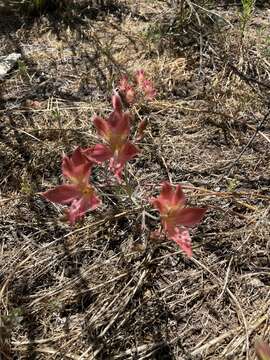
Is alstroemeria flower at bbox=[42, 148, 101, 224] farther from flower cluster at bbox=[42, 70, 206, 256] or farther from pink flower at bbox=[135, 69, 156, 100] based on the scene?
pink flower at bbox=[135, 69, 156, 100]

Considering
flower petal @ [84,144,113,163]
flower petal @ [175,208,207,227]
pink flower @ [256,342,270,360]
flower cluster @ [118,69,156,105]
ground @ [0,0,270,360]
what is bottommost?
ground @ [0,0,270,360]

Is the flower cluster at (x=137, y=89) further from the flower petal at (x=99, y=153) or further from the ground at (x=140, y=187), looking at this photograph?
the flower petal at (x=99, y=153)

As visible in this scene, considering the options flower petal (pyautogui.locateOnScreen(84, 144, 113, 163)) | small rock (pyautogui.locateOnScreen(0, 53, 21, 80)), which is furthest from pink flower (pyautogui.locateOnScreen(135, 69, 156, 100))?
flower petal (pyautogui.locateOnScreen(84, 144, 113, 163))

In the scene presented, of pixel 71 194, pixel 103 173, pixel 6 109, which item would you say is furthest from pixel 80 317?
pixel 6 109

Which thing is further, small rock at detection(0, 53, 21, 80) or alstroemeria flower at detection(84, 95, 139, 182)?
small rock at detection(0, 53, 21, 80)

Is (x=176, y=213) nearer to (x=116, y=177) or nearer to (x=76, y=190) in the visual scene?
(x=116, y=177)

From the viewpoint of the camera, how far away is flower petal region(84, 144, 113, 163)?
1.53m

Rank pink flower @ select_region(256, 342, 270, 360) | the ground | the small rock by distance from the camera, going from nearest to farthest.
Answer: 1. pink flower @ select_region(256, 342, 270, 360)
2. the ground
3. the small rock

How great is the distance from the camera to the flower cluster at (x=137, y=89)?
2299 millimetres

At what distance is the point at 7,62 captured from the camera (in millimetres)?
2619

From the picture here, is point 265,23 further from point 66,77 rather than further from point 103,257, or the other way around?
point 103,257

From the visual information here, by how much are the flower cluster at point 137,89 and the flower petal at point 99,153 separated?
0.79 meters

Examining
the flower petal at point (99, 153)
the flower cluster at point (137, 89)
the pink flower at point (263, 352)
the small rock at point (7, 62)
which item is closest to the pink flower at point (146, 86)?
the flower cluster at point (137, 89)

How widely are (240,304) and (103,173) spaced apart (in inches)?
30.9
